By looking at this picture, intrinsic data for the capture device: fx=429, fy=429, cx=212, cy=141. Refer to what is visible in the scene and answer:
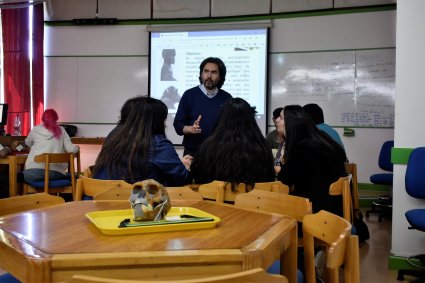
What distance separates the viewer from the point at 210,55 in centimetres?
617

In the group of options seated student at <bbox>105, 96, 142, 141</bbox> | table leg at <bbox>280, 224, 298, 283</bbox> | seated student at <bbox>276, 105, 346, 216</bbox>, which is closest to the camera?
table leg at <bbox>280, 224, 298, 283</bbox>

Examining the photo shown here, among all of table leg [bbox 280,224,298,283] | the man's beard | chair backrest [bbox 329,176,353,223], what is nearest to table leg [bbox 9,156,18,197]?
the man's beard

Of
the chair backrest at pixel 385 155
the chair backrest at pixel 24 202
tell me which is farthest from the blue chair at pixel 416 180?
the chair backrest at pixel 24 202

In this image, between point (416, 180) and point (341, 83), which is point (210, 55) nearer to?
point (341, 83)

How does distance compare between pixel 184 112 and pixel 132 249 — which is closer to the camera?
pixel 132 249

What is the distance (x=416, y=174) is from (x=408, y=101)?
546mm

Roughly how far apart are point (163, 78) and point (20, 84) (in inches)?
84.3

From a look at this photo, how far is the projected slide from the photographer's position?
598cm

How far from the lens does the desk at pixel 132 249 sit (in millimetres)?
1032

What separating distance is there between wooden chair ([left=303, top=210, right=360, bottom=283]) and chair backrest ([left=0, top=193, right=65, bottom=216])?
110 centimetres

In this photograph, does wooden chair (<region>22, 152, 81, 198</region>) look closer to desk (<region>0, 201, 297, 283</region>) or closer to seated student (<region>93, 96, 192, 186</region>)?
seated student (<region>93, 96, 192, 186</region>)

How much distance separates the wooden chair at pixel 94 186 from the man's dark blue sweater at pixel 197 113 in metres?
1.11

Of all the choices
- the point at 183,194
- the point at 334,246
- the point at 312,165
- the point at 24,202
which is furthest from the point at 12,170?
the point at 334,246

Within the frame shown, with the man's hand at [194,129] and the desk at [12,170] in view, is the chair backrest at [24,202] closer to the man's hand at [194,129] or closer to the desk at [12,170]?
the man's hand at [194,129]
